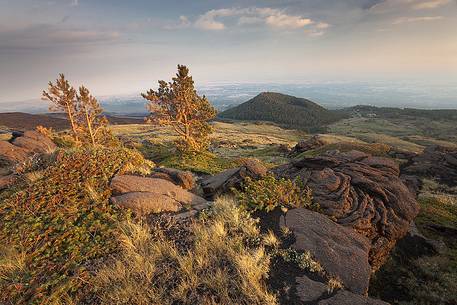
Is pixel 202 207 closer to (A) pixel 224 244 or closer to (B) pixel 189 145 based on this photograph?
(A) pixel 224 244

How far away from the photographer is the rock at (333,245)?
7.68m

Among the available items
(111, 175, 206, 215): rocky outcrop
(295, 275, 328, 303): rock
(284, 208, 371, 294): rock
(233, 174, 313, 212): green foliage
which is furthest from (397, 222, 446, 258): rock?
(111, 175, 206, 215): rocky outcrop

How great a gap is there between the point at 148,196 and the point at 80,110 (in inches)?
1567

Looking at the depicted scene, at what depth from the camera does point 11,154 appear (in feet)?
77.0

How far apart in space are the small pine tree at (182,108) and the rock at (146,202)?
31383mm

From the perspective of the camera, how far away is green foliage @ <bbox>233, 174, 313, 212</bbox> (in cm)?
1070

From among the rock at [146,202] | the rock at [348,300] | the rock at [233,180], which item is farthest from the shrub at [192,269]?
the rock at [233,180]

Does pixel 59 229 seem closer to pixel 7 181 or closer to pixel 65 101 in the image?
pixel 7 181

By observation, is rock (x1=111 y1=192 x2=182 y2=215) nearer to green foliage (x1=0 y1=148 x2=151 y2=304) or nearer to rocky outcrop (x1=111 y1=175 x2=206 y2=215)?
rocky outcrop (x1=111 y1=175 x2=206 y2=215)

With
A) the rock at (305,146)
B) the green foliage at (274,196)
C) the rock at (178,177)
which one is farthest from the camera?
the rock at (305,146)

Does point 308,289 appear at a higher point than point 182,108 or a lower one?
lower

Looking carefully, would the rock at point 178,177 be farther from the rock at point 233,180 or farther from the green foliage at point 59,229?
the green foliage at point 59,229

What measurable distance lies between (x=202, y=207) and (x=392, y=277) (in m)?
8.30

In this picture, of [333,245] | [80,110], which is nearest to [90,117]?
[80,110]
